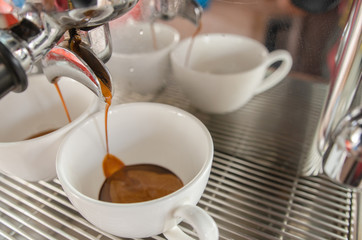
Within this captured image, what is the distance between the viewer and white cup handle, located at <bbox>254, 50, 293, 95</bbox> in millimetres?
325

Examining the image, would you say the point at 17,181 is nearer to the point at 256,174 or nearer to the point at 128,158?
the point at 128,158

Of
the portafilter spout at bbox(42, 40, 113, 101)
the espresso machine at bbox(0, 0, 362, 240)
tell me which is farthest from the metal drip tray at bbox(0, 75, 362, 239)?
the portafilter spout at bbox(42, 40, 113, 101)

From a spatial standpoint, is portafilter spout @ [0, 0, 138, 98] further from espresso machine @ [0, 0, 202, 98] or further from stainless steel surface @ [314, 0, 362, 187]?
stainless steel surface @ [314, 0, 362, 187]

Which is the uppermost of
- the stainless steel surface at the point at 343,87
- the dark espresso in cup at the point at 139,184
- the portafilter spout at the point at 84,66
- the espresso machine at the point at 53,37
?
the espresso machine at the point at 53,37

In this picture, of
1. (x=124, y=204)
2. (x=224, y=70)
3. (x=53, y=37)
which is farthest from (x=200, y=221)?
(x=224, y=70)

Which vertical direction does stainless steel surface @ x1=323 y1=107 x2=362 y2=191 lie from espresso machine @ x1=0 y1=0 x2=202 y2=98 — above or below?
below

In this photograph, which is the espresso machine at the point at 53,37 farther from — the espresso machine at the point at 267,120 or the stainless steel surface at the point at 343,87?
the stainless steel surface at the point at 343,87

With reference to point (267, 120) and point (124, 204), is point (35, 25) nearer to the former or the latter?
point (124, 204)

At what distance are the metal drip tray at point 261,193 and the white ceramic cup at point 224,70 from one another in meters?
0.03

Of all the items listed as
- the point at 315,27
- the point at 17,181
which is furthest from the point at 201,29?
the point at 17,181

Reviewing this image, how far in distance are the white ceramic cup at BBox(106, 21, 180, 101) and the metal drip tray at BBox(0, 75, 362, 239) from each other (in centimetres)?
10

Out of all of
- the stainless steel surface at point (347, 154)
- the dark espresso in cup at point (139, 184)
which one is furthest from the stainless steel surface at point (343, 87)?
the dark espresso in cup at point (139, 184)

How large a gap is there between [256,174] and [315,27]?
15 centimetres

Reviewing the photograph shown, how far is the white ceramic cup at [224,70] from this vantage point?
0.37 meters
